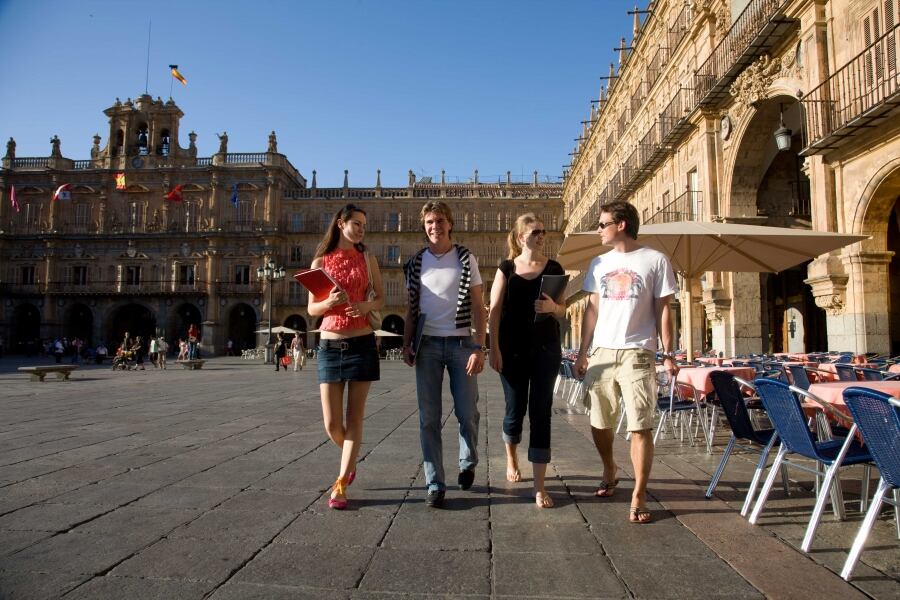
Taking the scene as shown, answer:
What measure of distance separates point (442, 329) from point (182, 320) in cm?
4448

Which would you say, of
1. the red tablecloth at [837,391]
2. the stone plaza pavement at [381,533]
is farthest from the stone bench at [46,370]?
the red tablecloth at [837,391]

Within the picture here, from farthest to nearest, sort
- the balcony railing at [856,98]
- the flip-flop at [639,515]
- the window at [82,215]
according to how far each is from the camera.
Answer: the window at [82,215]
the balcony railing at [856,98]
the flip-flop at [639,515]

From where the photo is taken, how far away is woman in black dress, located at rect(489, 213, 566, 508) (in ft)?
11.2

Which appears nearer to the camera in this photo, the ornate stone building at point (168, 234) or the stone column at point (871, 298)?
the stone column at point (871, 298)

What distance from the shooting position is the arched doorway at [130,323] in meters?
43.6

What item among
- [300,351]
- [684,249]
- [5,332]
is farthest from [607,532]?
[5,332]

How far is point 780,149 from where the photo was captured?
450 inches

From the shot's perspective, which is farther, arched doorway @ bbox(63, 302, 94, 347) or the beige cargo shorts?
arched doorway @ bbox(63, 302, 94, 347)

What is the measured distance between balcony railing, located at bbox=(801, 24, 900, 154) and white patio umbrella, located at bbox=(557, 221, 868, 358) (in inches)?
128

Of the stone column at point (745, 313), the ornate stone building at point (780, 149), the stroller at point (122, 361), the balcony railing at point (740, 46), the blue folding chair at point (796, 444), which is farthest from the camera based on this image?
the stroller at point (122, 361)

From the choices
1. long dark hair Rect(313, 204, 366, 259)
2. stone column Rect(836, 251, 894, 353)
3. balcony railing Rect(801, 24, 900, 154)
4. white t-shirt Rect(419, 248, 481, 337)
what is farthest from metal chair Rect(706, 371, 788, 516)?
stone column Rect(836, 251, 894, 353)

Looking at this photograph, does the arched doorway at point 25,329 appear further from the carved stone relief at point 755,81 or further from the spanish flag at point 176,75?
the carved stone relief at point 755,81

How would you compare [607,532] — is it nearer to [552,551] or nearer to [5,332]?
[552,551]

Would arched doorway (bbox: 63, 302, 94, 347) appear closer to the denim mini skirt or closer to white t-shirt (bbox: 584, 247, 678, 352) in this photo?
the denim mini skirt
